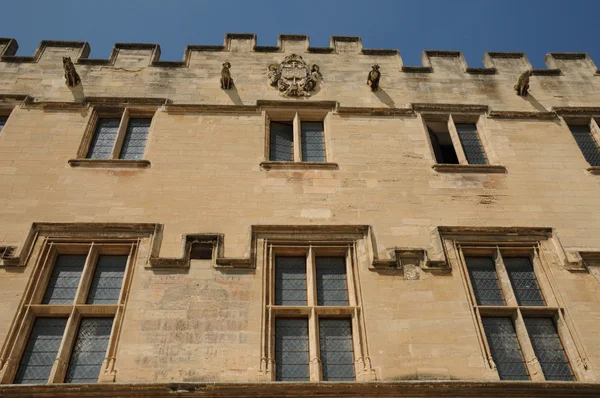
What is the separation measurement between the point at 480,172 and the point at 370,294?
11.7 ft

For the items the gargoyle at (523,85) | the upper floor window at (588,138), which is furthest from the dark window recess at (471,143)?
the upper floor window at (588,138)

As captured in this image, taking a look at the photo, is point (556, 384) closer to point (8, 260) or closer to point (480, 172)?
point (480, 172)

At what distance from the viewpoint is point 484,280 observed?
341 inches

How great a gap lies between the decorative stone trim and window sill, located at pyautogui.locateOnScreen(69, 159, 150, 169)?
2038 mm

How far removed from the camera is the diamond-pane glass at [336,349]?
740 centimetres

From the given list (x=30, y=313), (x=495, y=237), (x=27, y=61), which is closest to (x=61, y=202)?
(x=30, y=313)

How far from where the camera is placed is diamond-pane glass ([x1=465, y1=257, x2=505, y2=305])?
8.39 meters

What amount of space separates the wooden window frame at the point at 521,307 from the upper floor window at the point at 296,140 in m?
3.14

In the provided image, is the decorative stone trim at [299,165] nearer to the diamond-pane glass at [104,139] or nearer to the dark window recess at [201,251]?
the dark window recess at [201,251]

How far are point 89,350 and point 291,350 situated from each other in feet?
8.44

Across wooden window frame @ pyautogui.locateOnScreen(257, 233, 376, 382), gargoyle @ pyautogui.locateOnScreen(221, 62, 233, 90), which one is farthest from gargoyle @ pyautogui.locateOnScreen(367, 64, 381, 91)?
wooden window frame @ pyautogui.locateOnScreen(257, 233, 376, 382)

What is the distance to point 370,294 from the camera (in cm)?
808

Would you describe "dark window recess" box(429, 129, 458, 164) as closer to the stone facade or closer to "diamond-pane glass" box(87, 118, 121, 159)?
the stone facade

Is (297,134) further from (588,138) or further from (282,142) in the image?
(588,138)
